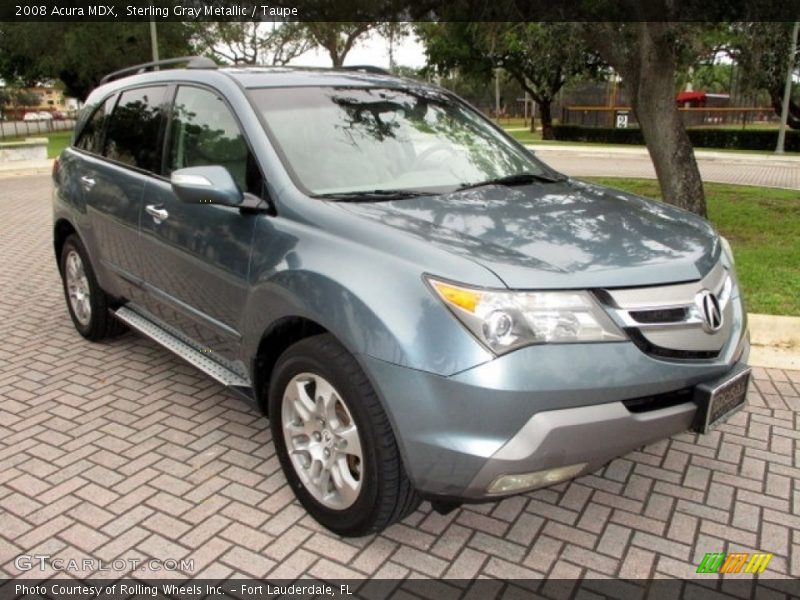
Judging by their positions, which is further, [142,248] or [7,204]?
[7,204]

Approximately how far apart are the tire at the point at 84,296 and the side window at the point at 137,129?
81cm

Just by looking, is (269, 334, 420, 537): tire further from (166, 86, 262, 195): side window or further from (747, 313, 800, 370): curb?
(747, 313, 800, 370): curb

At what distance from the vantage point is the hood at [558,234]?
2.52 metres

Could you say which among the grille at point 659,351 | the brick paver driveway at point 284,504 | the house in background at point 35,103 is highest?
the house in background at point 35,103

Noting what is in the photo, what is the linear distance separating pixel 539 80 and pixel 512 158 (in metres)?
36.1

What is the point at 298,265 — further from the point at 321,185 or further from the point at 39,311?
the point at 39,311

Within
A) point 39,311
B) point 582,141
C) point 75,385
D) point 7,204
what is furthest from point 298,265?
point 582,141

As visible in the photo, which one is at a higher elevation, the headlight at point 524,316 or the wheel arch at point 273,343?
the headlight at point 524,316

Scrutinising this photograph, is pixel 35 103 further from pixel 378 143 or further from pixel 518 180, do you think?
pixel 518 180

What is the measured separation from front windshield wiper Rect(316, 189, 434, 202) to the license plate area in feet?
4.62

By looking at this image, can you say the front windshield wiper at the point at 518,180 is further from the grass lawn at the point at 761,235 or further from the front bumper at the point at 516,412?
the grass lawn at the point at 761,235

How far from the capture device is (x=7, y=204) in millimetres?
12891

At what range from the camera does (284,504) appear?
3.19m

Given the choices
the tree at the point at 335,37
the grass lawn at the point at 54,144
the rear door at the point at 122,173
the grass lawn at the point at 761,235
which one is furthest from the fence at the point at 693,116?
the rear door at the point at 122,173
